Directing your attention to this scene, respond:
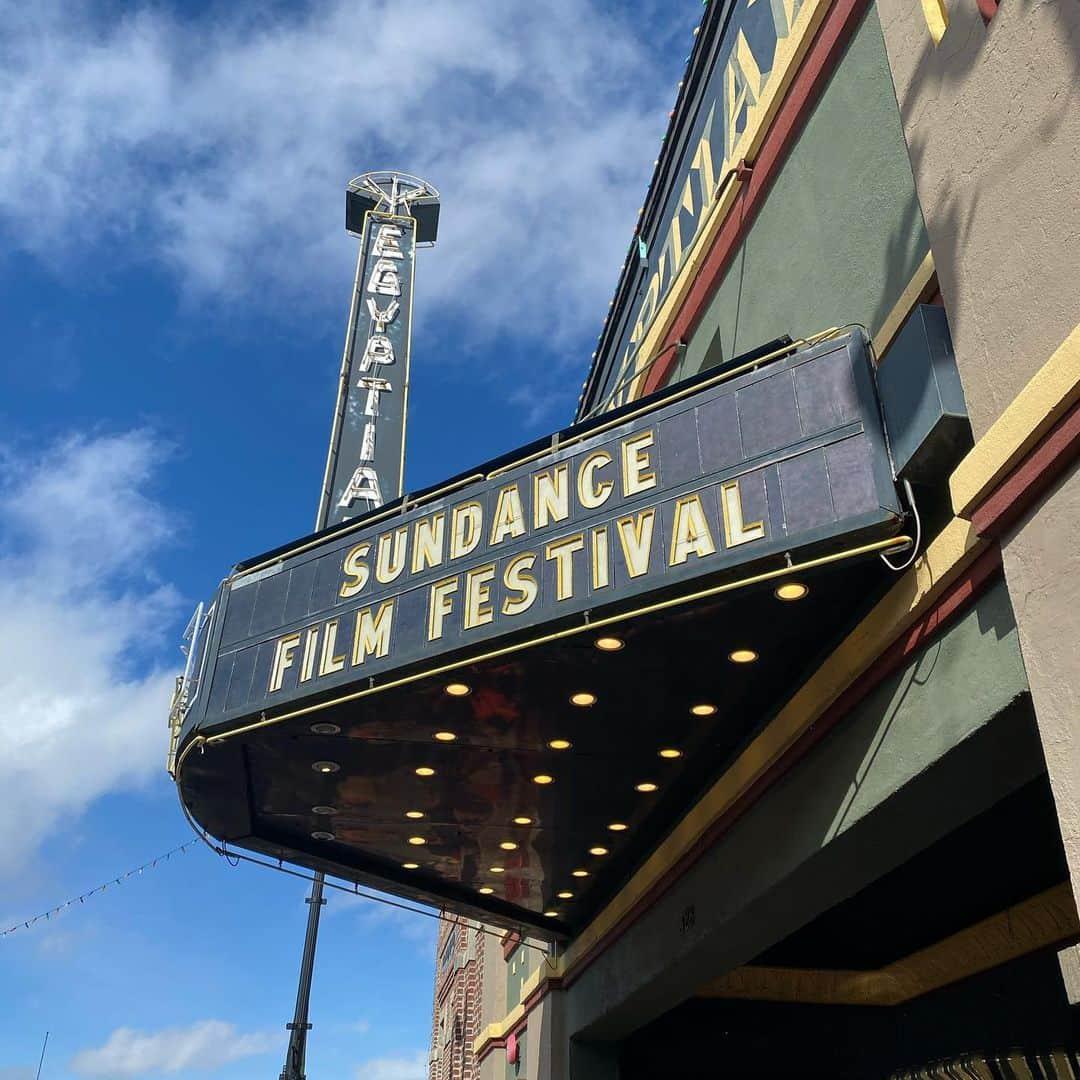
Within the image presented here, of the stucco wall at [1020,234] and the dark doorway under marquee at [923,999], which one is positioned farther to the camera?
the dark doorway under marquee at [923,999]

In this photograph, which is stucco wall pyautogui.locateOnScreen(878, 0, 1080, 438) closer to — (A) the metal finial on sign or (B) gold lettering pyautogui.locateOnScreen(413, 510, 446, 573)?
(B) gold lettering pyautogui.locateOnScreen(413, 510, 446, 573)

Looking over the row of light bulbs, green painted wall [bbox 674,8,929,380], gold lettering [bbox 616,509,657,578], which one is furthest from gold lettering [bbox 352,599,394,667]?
green painted wall [bbox 674,8,929,380]

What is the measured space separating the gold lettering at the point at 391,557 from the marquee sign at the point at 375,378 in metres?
11.0

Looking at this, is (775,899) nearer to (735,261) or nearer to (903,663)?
(903,663)

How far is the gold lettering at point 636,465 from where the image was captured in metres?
8.63

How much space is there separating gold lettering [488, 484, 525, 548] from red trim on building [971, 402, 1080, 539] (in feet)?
13.3

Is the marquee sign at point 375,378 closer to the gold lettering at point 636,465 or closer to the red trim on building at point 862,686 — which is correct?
the red trim on building at point 862,686

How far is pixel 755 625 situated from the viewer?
27.6 ft

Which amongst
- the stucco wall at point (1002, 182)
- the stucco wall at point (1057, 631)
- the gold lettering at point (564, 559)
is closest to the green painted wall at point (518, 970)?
the gold lettering at point (564, 559)

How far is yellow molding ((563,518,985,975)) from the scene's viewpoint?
6.94m

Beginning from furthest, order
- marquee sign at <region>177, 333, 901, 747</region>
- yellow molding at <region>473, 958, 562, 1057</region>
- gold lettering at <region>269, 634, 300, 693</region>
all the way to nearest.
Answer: yellow molding at <region>473, 958, 562, 1057</region>, gold lettering at <region>269, 634, 300, 693</region>, marquee sign at <region>177, 333, 901, 747</region>

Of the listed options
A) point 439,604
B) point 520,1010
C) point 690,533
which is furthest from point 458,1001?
point 690,533

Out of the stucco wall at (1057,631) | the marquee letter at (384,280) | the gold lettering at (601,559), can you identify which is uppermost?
the marquee letter at (384,280)

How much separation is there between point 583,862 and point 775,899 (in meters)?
4.91
